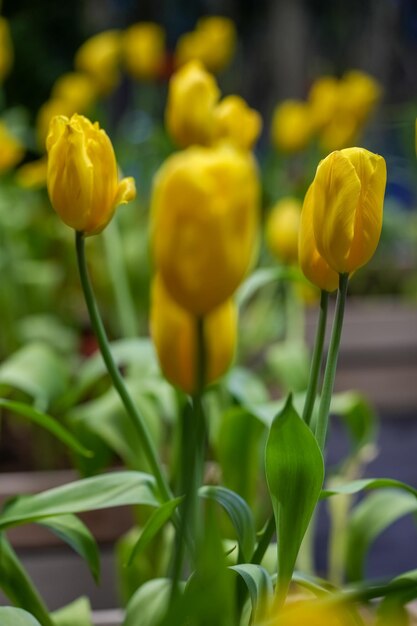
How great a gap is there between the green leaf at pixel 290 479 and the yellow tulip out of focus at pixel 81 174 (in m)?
0.10

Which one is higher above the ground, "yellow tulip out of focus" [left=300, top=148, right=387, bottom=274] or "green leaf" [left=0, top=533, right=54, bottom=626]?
"yellow tulip out of focus" [left=300, top=148, right=387, bottom=274]

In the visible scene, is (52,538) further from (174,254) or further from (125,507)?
(174,254)

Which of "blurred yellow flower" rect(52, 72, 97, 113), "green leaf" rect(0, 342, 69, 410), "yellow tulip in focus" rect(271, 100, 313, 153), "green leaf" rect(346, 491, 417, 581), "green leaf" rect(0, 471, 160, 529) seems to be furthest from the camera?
"blurred yellow flower" rect(52, 72, 97, 113)

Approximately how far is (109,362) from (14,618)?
0.10 metres

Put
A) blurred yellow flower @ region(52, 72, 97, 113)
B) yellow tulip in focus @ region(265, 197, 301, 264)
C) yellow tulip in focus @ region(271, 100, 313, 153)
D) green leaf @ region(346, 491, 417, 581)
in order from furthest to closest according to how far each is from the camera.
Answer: blurred yellow flower @ region(52, 72, 97, 113)
yellow tulip in focus @ region(271, 100, 313, 153)
yellow tulip in focus @ region(265, 197, 301, 264)
green leaf @ region(346, 491, 417, 581)

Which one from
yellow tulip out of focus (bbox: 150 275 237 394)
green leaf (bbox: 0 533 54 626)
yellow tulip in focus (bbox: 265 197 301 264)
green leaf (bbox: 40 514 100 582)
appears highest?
yellow tulip out of focus (bbox: 150 275 237 394)

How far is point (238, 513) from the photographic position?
1.32 ft

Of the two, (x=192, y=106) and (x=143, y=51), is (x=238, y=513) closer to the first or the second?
(x=192, y=106)

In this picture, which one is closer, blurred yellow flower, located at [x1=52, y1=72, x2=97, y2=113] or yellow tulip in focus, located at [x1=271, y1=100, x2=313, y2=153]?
yellow tulip in focus, located at [x1=271, y1=100, x2=313, y2=153]

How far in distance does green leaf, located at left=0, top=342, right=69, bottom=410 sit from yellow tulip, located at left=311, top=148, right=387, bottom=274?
408 millimetres

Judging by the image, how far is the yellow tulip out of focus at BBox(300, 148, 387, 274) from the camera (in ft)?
1.09

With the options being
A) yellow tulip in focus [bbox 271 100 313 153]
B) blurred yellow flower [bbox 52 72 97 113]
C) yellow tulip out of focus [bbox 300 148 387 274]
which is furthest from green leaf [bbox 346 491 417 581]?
blurred yellow flower [bbox 52 72 97 113]

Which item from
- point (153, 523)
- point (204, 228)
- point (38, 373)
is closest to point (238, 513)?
point (153, 523)

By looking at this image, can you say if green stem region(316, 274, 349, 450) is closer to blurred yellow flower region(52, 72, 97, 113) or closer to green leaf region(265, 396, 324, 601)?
green leaf region(265, 396, 324, 601)
